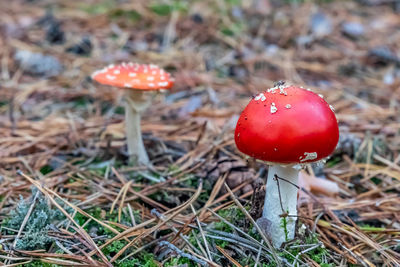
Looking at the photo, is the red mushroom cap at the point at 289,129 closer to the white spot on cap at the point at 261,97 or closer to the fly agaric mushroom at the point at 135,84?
the white spot on cap at the point at 261,97

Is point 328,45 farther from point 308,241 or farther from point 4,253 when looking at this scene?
point 4,253

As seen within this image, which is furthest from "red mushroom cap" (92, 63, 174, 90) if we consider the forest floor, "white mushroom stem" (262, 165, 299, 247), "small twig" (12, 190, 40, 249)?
"white mushroom stem" (262, 165, 299, 247)

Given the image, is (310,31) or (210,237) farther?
(310,31)

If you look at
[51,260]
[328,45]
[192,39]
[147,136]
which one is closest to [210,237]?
[51,260]

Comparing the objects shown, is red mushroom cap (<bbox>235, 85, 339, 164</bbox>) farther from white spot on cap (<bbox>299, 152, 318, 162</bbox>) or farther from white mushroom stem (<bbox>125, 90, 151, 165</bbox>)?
white mushroom stem (<bbox>125, 90, 151, 165</bbox>)

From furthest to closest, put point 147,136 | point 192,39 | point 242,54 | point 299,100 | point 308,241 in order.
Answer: point 192,39, point 242,54, point 147,136, point 308,241, point 299,100

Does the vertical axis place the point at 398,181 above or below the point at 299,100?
below

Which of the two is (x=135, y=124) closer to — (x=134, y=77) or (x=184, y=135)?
(x=134, y=77)
